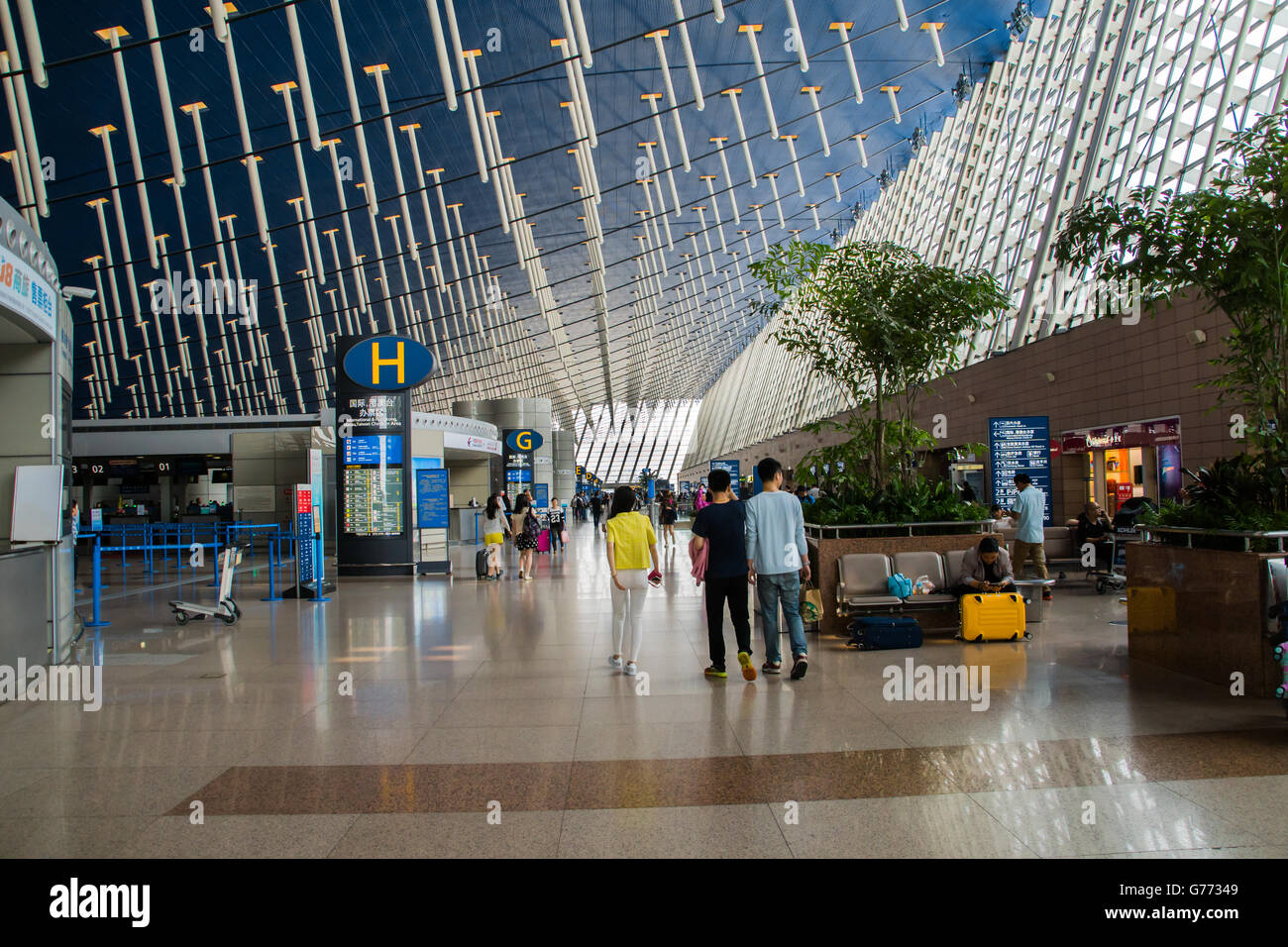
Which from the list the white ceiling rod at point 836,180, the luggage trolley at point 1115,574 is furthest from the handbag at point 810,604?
the white ceiling rod at point 836,180

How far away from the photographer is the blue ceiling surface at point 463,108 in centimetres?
2003

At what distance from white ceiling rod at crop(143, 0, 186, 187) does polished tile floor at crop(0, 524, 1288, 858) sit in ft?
46.3

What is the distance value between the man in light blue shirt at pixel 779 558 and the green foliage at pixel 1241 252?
126 inches

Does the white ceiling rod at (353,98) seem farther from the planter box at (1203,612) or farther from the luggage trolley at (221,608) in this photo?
the planter box at (1203,612)

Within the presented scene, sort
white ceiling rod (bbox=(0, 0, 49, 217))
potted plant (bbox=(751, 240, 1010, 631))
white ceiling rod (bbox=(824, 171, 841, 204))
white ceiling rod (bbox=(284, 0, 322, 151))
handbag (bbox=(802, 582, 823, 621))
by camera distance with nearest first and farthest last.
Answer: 1. handbag (bbox=(802, 582, 823, 621))
2. potted plant (bbox=(751, 240, 1010, 631))
3. white ceiling rod (bbox=(0, 0, 49, 217))
4. white ceiling rod (bbox=(284, 0, 322, 151))
5. white ceiling rod (bbox=(824, 171, 841, 204))

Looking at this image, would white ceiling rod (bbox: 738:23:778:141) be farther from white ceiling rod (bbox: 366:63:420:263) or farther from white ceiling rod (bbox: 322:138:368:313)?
white ceiling rod (bbox: 322:138:368:313)

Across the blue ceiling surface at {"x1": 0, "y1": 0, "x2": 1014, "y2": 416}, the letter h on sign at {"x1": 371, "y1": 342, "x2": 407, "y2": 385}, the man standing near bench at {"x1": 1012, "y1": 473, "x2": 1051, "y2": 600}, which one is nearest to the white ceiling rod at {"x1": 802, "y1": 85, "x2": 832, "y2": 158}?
the blue ceiling surface at {"x1": 0, "y1": 0, "x2": 1014, "y2": 416}

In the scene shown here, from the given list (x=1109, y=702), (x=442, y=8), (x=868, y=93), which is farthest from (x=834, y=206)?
(x=1109, y=702)

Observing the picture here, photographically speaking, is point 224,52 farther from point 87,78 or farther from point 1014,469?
point 1014,469

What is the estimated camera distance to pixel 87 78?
65.1 feet

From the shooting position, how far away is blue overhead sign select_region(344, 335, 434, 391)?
1781cm

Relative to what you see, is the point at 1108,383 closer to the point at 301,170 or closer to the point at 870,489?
the point at 870,489

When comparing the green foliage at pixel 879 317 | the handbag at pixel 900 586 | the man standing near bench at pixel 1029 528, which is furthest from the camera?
the man standing near bench at pixel 1029 528
